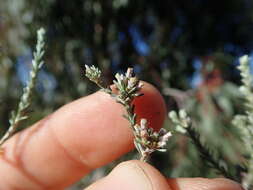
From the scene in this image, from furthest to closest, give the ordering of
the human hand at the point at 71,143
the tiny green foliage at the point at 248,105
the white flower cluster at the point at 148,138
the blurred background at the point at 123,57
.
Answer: the blurred background at the point at 123,57 < the human hand at the point at 71,143 < the tiny green foliage at the point at 248,105 < the white flower cluster at the point at 148,138

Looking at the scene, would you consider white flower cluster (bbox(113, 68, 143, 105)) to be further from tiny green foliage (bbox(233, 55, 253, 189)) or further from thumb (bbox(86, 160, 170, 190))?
tiny green foliage (bbox(233, 55, 253, 189))

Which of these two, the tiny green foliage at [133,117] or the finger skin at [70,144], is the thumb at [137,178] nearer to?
the tiny green foliage at [133,117]

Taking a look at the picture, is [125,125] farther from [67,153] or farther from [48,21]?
[48,21]

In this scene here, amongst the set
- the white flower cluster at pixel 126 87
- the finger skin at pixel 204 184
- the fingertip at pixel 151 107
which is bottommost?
the finger skin at pixel 204 184

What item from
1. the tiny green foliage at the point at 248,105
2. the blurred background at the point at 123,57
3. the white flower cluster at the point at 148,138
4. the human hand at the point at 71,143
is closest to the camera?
the white flower cluster at the point at 148,138

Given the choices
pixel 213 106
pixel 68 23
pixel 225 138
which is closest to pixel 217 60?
pixel 213 106

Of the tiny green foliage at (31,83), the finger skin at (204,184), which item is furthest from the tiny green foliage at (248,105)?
the tiny green foliage at (31,83)
